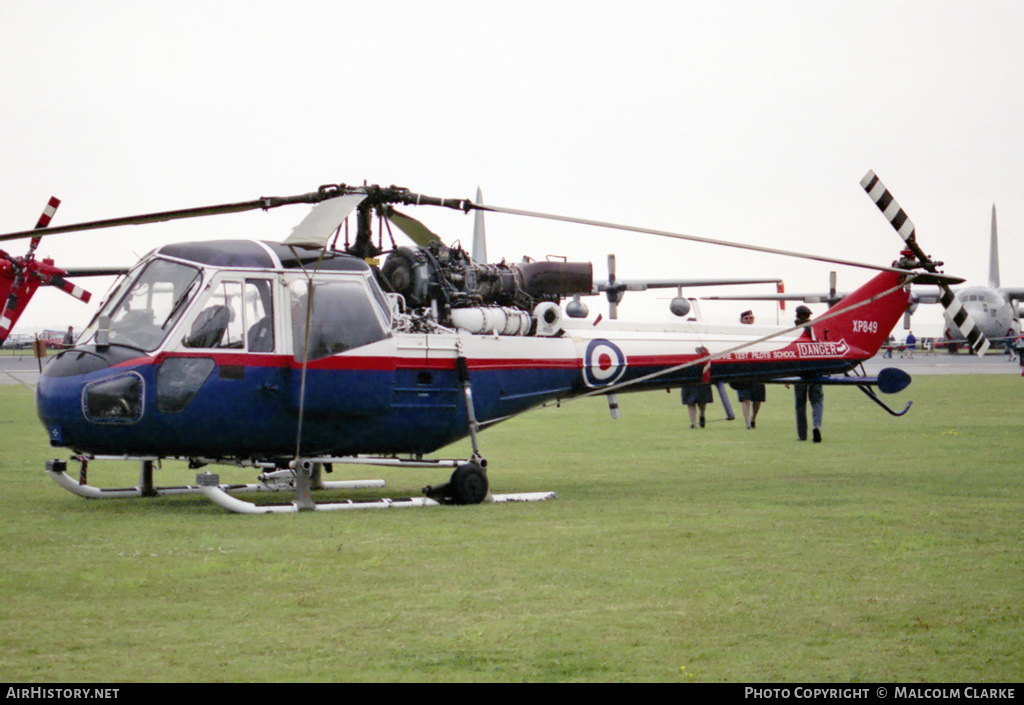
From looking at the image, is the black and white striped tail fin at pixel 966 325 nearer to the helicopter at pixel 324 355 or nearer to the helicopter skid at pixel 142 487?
the helicopter at pixel 324 355

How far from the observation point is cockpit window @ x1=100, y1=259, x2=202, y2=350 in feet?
37.9

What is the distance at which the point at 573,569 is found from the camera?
28.3 ft

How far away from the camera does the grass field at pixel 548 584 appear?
19.8 ft

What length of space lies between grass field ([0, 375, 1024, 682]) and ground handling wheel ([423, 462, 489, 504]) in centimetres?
20

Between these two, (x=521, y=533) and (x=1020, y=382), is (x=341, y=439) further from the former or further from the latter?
(x=1020, y=382)

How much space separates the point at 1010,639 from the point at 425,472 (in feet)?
36.1

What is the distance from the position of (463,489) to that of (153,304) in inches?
148

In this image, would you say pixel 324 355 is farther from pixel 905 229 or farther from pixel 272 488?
pixel 905 229

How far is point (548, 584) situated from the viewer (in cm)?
805

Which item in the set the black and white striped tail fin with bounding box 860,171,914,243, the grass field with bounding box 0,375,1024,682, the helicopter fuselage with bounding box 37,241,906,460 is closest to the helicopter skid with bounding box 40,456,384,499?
the grass field with bounding box 0,375,1024,682

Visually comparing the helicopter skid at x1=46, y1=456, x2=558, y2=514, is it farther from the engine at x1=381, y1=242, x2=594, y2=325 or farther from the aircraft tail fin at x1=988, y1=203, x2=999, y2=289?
the aircraft tail fin at x1=988, y1=203, x2=999, y2=289

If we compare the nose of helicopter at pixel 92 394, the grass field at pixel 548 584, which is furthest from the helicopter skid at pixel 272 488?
the nose of helicopter at pixel 92 394

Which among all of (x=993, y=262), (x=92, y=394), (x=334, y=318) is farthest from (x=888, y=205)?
(x=993, y=262)

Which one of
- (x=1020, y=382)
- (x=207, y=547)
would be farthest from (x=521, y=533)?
(x=1020, y=382)
